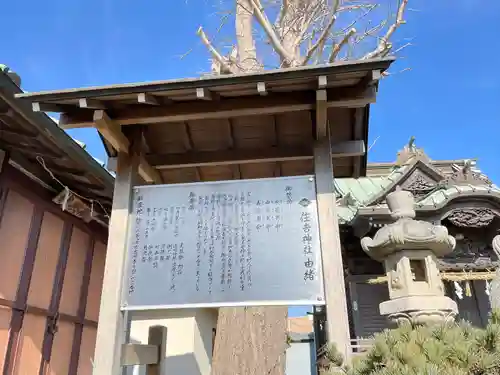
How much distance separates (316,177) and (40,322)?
435cm

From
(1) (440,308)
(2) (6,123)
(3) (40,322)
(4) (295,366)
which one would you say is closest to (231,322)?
(3) (40,322)

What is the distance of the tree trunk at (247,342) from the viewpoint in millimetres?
6867

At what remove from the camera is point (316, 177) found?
12.5 ft

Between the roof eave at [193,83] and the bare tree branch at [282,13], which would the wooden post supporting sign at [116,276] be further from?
the bare tree branch at [282,13]

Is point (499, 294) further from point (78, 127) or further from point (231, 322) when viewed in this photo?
point (78, 127)

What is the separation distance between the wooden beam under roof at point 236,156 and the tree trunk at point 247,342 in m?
3.46

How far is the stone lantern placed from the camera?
14.3ft

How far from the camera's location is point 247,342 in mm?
6898

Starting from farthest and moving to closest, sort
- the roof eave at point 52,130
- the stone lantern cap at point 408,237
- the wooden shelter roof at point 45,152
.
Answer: the stone lantern cap at point 408,237
the wooden shelter roof at point 45,152
the roof eave at point 52,130

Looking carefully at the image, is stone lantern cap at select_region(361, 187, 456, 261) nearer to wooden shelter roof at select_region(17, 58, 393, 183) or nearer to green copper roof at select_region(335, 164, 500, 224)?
wooden shelter roof at select_region(17, 58, 393, 183)

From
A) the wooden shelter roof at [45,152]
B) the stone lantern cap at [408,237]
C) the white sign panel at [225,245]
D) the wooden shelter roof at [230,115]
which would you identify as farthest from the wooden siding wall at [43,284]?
the stone lantern cap at [408,237]

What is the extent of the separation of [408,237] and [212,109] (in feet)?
8.98

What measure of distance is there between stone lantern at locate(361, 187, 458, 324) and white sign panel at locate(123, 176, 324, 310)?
160cm

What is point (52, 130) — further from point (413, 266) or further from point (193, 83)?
point (413, 266)
